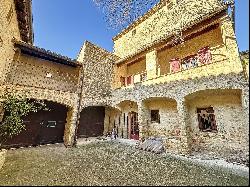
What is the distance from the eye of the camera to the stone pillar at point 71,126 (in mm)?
10027

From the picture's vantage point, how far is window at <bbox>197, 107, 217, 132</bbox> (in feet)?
26.5

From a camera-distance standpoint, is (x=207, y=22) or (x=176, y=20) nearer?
(x=207, y=22)

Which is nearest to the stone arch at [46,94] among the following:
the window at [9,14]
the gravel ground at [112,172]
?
the gravel ground at [112,172]

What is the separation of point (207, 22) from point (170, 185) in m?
8.39

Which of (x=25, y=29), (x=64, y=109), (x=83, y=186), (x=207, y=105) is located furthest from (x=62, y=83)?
(x=207, y=105)

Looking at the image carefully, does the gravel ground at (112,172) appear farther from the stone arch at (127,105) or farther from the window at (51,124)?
the stone arch at (127,105)

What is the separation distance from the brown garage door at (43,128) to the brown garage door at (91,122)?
1.63m

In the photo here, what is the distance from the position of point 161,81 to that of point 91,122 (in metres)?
6.94

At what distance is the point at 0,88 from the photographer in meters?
7.84

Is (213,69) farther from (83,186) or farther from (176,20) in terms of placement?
(83,186)

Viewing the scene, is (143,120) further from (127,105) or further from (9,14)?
(9,14)

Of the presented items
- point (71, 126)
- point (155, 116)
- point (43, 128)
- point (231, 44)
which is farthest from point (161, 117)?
point (43, 128)

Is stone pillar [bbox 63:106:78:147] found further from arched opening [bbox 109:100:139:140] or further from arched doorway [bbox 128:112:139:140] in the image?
arched doorway [bbox 128:112:139:140]

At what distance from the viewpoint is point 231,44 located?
7102mm
